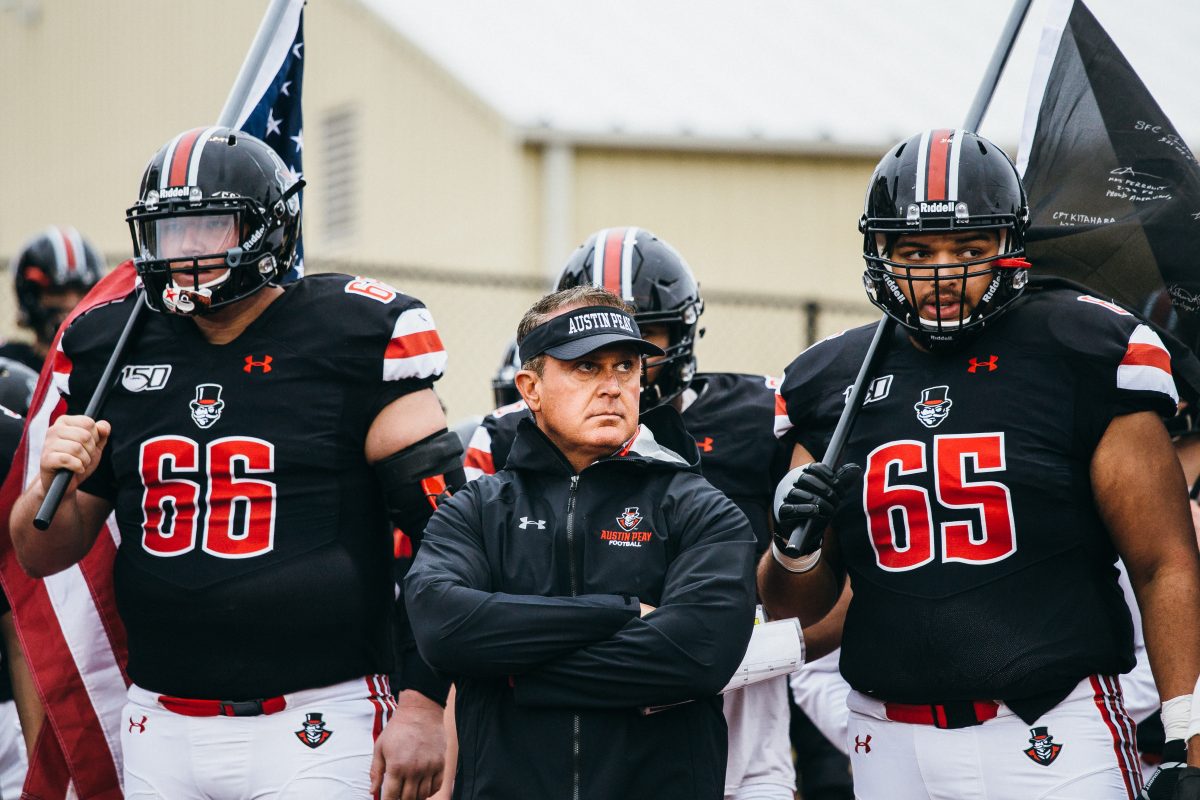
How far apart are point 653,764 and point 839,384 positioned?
1.14 metres

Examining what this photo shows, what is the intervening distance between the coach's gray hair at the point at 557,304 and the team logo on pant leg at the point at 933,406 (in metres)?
0.73

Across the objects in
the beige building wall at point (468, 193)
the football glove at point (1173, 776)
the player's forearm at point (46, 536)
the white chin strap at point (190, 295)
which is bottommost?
the football glove at point (1173, 776)

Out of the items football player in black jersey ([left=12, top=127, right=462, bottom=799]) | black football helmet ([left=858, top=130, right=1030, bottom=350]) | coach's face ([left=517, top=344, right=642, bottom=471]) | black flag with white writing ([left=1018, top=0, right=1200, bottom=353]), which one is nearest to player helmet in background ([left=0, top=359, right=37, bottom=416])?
football player in black jersey ([left=12, top=127, right=462, bottom=799])

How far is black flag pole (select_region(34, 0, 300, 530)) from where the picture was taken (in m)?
3.90

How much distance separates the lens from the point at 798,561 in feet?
12.8

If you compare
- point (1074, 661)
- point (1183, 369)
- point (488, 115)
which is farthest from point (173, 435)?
point (488, 115)

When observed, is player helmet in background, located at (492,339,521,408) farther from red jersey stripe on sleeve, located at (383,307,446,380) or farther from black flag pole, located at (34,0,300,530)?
red jersey stripe on sleeve, located at (383,307,446,380)

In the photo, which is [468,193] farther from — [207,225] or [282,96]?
[207,225]

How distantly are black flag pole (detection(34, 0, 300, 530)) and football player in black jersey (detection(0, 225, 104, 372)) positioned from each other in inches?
110

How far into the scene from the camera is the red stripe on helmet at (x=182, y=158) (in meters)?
4.05

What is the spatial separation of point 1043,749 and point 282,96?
301 centimetres

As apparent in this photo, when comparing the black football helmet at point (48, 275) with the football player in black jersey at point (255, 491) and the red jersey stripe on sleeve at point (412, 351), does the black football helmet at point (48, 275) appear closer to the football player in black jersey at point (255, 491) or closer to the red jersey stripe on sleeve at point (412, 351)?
the football player in black jersey at point (255, 491)

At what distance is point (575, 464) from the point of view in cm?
369

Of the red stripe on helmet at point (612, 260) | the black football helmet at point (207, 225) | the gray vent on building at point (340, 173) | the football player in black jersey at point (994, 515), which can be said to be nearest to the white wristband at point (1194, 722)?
the football player in black jersey at point (994, 515)
